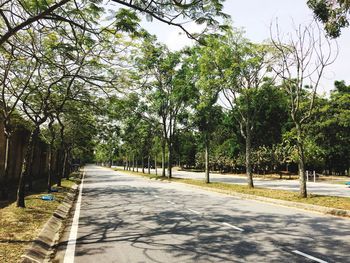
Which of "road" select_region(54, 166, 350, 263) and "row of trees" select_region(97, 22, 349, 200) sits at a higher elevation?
"row of trees" select_region(97, 22, 349, 200)

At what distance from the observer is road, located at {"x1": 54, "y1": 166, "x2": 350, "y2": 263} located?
673 centimetres

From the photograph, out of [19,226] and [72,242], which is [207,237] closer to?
[72,242]

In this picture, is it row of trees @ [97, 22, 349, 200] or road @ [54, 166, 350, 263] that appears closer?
road @ [54, 166, 350, 263]

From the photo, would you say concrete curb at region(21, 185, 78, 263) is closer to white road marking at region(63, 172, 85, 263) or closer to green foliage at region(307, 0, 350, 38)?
white road marking at region(63, 172, 85, 263)

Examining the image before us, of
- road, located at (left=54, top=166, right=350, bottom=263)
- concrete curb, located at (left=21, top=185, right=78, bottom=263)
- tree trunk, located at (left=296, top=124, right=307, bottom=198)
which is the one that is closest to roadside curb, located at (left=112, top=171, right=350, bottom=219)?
road, located at (left=54, top=166, right=350, bottom=263)

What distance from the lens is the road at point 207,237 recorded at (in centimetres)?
673

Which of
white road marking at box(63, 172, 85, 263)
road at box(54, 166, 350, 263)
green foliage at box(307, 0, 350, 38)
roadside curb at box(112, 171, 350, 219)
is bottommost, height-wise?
white road marking at box(63, 172, 85, 263)

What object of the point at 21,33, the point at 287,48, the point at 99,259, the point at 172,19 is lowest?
the point at 99,259

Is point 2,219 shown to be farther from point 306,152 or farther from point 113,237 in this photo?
point 306,152

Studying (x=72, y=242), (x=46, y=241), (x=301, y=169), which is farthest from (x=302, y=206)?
(x=46, y=241)

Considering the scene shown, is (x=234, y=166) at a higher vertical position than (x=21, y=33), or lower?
lower

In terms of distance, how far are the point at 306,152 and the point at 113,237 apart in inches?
530

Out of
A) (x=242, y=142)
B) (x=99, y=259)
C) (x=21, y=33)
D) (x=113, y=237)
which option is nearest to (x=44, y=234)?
(x=113, y=237)

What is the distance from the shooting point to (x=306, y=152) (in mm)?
18734
